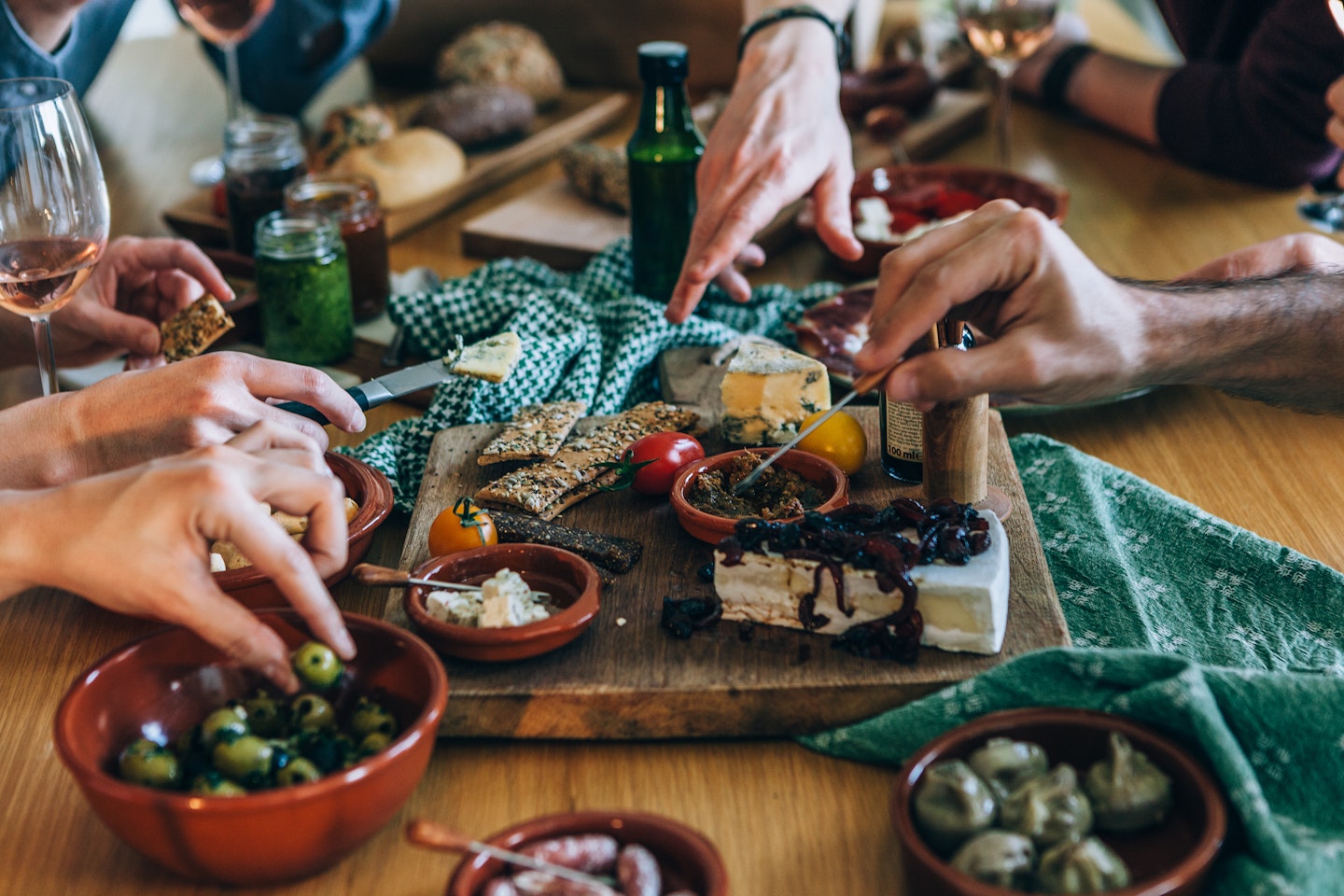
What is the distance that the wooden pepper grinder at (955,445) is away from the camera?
4.04ft

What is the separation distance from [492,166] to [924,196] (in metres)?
0.89

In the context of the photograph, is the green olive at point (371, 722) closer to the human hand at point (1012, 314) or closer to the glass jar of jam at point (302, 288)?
the human hand at point (1012, 314)

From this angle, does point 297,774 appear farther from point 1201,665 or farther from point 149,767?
point 1201,665

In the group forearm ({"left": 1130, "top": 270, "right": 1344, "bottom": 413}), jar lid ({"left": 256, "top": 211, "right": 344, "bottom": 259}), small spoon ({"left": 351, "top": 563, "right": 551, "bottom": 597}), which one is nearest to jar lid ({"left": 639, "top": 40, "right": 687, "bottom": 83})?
jar lid ({"left": 256, "top": 211, "right": 344, "bottom": 259})

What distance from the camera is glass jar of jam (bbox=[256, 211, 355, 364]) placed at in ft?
5.55

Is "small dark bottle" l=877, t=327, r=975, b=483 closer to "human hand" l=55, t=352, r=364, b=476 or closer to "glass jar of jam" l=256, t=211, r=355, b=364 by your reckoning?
"human hand" l=55, t=352, r=364, b=476

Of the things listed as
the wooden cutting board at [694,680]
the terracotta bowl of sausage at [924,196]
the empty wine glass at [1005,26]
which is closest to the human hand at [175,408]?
the wooden cutting board at [694,680]

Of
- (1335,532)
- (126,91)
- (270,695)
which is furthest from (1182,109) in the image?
(126,91)

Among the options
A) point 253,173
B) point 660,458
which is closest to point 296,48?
point 253,173

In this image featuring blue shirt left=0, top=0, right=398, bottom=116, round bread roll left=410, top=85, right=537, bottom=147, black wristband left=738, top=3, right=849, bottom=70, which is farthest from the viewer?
blue shirt left=0, top=0, right=398, bottom=116

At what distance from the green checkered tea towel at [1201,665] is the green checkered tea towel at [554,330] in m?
0.54

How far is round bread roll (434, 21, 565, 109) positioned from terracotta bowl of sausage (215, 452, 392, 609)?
5.52ft

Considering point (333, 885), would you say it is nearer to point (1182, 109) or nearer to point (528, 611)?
point (528, 611)

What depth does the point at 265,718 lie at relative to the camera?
3.12ft
